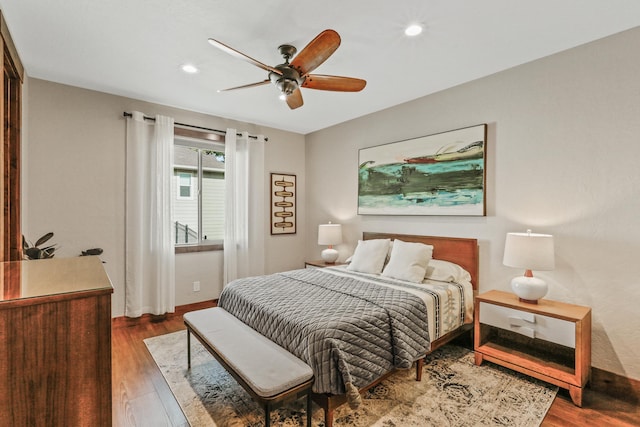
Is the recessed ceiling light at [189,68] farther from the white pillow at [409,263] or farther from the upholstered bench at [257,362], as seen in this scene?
the white pillow at [409,263]

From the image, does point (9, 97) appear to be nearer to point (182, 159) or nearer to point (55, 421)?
point (182, 159)

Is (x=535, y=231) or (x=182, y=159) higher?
(x=182, y=159)

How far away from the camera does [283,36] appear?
235 centimetres

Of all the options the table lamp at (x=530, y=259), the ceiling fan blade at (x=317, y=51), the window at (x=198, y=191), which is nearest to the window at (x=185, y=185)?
the window at (x=198, y=191)

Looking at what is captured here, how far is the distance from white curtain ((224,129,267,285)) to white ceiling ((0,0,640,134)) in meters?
1.22

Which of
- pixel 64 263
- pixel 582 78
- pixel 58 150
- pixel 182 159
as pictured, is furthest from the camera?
pixel 182 159

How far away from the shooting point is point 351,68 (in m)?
2.87

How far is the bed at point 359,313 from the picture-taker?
1858 mm

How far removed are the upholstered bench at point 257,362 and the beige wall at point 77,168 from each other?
1842 mm

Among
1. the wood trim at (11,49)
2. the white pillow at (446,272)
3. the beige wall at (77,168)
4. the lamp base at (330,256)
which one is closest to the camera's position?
the wood trim at (11,49)

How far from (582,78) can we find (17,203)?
A: 15.7 ft

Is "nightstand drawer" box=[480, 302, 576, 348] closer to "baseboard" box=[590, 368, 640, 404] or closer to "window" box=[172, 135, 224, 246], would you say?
"baseboard" box=[590, 368, 640, 404]

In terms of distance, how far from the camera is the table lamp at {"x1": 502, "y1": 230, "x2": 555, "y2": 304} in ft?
7.73

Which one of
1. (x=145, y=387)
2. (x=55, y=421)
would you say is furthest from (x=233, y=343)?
(x=55, y=421)
